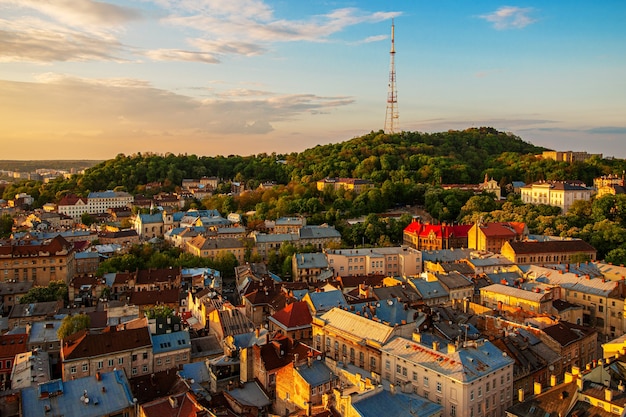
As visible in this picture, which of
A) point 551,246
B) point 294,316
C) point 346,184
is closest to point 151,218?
point 346,184

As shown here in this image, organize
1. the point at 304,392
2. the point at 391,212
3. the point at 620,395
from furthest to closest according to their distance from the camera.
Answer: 1. the point at 391,212
2. the point at 304,392
3. the point at 620,395

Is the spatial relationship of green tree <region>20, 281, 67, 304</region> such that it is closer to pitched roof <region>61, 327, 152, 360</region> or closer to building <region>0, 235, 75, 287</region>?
building <region>0, 235, 75, 287</region>

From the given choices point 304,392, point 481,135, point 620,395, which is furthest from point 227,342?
point 481,135

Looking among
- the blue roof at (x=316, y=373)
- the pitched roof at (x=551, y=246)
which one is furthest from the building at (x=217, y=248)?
the blue roof at (x=316, y=373)

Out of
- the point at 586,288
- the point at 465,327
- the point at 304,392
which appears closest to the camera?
the point at 304,392

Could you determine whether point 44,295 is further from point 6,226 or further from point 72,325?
point 6,226

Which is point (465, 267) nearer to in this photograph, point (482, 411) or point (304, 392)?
point (482, 411)

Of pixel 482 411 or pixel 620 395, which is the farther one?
pixel 482 411
